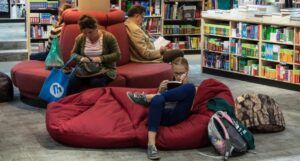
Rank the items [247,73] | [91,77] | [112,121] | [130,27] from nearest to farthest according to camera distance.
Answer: [112,121]
[91,77]
[130,27]
[247,73]

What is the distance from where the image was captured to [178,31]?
1293 cm

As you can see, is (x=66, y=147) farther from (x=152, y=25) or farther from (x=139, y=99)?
(x=152, y=25)

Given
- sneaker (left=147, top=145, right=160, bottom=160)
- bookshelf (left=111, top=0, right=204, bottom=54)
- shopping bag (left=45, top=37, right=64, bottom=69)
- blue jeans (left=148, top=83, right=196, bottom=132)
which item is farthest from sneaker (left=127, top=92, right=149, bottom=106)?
bookshelf (left=111, top=0, right=204, bottom=54)

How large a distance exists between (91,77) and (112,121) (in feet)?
4.01

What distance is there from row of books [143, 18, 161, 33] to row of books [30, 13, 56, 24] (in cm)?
208

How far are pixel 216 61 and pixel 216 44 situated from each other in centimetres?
32

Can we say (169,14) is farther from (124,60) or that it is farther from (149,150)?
(149,150)

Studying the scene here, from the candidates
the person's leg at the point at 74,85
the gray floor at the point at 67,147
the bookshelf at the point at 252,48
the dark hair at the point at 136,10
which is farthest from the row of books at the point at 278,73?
the person's leg at the point at 74,85

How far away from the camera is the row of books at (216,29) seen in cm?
993

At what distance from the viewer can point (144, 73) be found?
720 centimetres

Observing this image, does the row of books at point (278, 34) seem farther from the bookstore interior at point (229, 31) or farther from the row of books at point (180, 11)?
the row of books at point (180, 11)

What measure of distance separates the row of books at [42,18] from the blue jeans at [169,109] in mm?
6800

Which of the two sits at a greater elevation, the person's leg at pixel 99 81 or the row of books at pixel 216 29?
the row of books at pixel 216 29

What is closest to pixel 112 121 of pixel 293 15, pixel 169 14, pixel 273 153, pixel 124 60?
pixel 273 153
